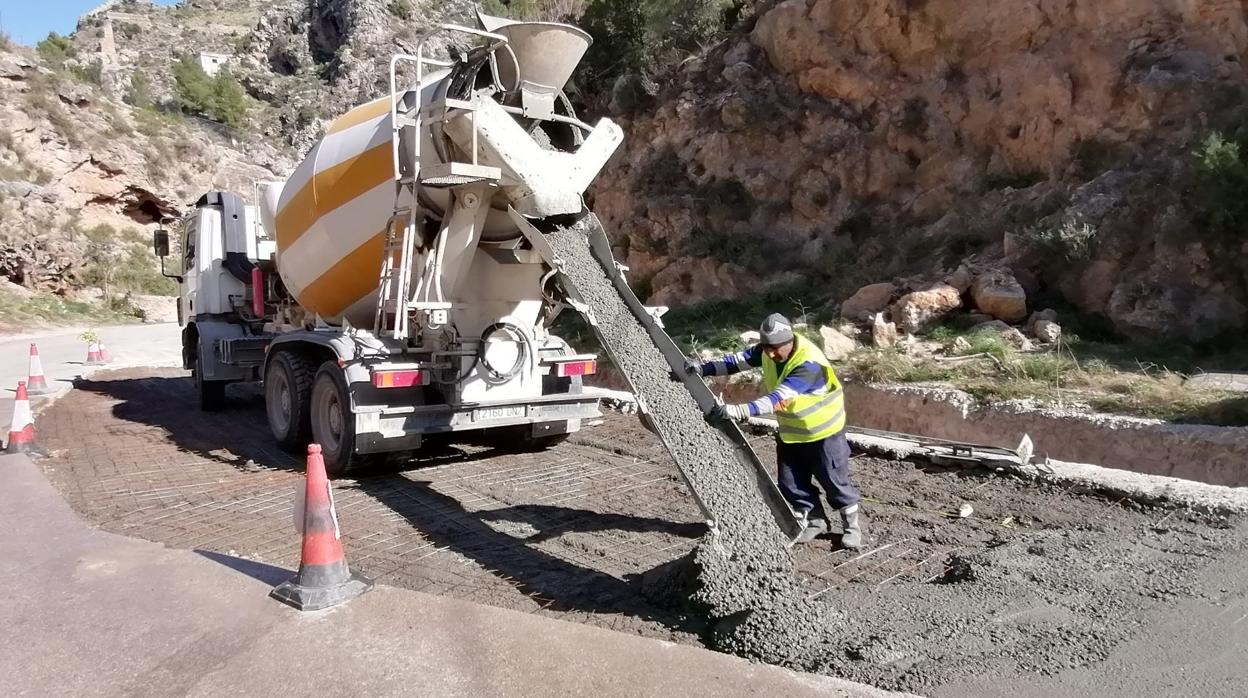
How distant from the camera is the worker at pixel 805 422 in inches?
160

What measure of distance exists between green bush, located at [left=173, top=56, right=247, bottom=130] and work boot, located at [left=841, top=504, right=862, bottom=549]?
164 ft

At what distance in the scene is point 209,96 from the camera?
46188mm

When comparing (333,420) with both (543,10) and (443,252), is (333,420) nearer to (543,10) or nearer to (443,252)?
(443,252)

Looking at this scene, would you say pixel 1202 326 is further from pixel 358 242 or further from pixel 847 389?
pixel 358 242

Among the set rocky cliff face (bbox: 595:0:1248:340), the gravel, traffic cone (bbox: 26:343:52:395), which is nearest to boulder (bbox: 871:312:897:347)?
rocky cliff face (bbox: 595:0:1248:340)

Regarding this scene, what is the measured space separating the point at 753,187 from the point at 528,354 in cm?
1026

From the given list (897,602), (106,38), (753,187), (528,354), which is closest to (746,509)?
(897,602)

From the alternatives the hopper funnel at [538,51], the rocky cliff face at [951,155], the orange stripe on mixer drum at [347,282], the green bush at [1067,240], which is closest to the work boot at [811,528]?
the hopper funnel at [538,51]

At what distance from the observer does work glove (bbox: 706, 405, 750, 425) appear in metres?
3.97

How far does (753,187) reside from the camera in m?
15.1

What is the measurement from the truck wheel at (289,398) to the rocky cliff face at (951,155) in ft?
28.5

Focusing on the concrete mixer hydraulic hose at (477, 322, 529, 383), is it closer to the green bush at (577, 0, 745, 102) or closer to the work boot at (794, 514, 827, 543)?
the work boot at (794, 514, 827, 543)

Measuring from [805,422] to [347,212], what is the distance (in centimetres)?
409

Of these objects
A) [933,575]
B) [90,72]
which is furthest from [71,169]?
[933,575]
